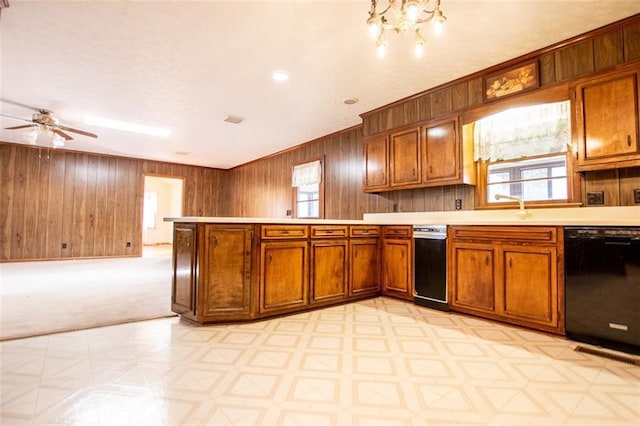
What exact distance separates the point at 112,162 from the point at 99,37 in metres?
5.61

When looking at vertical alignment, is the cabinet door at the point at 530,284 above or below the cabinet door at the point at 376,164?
below

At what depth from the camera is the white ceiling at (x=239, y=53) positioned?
7.80 feet

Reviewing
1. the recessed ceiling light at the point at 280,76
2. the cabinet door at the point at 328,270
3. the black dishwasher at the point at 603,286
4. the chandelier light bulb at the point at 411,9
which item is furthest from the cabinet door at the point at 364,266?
the chandelier light bulb at the point at 411,9

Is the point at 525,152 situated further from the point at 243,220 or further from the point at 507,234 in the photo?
the point at 243,220

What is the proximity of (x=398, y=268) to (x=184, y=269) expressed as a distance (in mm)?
2261

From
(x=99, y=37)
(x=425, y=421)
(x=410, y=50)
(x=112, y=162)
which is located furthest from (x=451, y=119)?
(x=112, y=162)

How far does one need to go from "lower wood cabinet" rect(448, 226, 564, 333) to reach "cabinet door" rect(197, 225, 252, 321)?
1976mm

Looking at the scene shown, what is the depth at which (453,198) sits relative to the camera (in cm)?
366

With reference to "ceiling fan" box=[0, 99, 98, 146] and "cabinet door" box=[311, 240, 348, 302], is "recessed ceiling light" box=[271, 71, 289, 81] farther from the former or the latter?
"ceiling fan" box=[0, 99, 98, 146]

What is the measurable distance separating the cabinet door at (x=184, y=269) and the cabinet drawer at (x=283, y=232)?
24.0 inches

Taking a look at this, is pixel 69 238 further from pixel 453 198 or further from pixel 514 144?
pixel 514 144

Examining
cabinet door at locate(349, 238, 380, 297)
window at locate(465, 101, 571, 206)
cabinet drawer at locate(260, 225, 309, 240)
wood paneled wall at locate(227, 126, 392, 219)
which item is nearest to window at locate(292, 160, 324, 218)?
wood paneled wall at locate(227, 126, 392, 219)

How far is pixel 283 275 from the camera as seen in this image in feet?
9.68

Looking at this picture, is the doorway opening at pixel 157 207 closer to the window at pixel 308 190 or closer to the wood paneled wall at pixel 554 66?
the window at pixel 308 190
